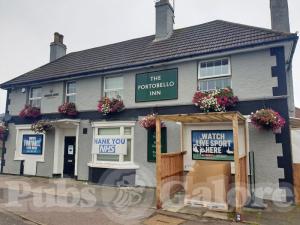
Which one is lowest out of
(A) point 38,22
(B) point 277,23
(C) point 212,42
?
(C) point 212,42

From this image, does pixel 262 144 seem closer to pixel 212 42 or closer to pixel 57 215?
pixel 212 42

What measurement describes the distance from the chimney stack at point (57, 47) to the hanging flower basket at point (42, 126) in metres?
6.42

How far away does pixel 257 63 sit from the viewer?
838 cm

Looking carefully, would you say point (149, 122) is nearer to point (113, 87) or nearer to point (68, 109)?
point (113, 87)

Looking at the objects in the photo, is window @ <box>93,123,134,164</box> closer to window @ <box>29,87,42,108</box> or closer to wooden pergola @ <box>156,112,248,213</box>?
wooden pergola @ <box>156,112,248,213</box>

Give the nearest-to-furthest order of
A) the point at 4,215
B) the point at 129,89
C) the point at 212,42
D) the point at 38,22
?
the point at 4,215, the point at 212,42, the point at 129,89, the point at 38,22

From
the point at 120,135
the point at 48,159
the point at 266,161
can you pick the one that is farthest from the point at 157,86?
the point at 48,159

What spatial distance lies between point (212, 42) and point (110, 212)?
296 inches

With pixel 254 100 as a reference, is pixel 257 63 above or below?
above

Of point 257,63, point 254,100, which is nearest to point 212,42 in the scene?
point 257,63

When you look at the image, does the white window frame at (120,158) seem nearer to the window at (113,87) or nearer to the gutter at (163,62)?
the window at (113,87)

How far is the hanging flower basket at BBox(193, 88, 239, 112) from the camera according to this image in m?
8.33

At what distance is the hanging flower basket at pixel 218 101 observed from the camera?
833 cm

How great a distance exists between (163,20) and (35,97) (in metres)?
8.61
